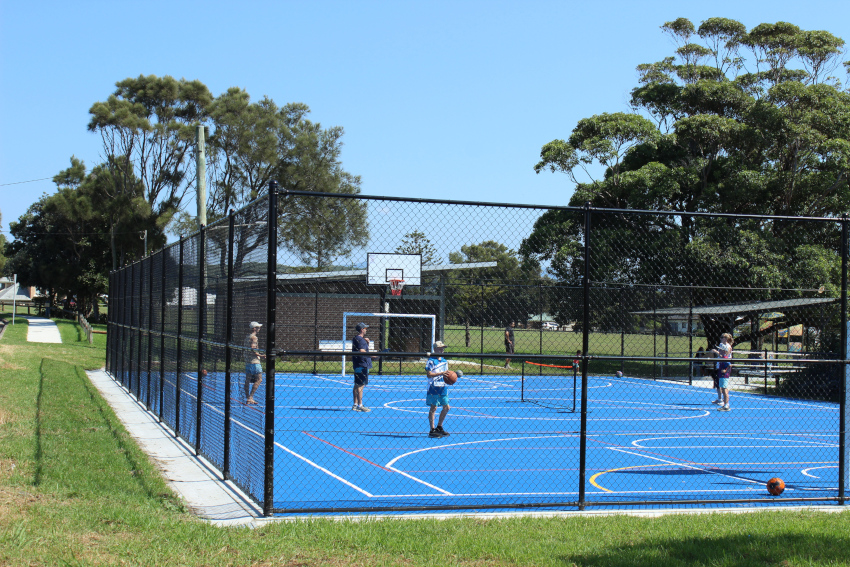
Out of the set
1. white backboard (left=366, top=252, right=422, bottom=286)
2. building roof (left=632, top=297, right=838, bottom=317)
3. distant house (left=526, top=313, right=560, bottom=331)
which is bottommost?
distant house (left=526, top=313, right=560, bottom=331)

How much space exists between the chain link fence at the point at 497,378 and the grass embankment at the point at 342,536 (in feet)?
2.68

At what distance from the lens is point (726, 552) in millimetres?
5859

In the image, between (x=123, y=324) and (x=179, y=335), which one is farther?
(x=123, y=324)

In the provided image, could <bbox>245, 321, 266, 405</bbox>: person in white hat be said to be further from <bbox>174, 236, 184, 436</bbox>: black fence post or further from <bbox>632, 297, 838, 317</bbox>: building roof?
<bbox>632, 297, 838, 317</bbox>: building roof

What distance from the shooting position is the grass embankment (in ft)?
18.1

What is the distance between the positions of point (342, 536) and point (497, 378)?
2319cm

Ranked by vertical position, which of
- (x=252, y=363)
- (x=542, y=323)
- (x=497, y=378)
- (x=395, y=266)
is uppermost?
(x=395, y=266)

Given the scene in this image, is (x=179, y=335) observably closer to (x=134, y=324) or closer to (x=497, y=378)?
(x=134, y=324)

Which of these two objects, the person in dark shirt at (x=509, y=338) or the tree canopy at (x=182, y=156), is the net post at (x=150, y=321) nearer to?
the person in dark shirt at (x=509, y=338)

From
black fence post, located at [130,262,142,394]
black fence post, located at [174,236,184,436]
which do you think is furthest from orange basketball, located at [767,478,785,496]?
black fence post, located at [130,262,142,394]

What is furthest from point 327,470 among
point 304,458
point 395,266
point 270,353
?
point 395,266

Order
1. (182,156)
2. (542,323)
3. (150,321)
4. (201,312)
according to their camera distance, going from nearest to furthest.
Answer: (201,312) → (542,323) → (150,321) → (182,156)

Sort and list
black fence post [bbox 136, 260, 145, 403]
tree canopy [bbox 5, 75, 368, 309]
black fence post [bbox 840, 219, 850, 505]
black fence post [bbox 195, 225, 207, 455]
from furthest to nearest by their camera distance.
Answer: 1. tree canopy [bbox 5, 75, 368, 309]
2. black fence post [bbox 136, 260, 145, 403]
3. black fence post [bbox 195, 225, 207, 455]
4. black fence post [bbox 840, 219, 850, 505]

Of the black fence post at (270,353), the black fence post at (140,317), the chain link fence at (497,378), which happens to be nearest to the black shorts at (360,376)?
the chain link fence at (497,378)
